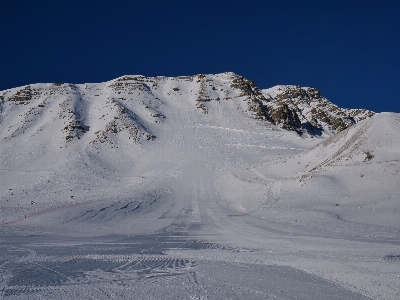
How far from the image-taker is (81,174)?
99.2ft

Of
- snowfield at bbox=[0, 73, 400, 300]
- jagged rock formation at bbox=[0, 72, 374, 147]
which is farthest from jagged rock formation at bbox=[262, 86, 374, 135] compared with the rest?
snowfield at bbox=[0, 73, 400, 300]

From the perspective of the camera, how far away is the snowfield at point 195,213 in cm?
561

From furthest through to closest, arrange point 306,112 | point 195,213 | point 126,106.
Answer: point 306,112 → point 126,106 → point 195,213

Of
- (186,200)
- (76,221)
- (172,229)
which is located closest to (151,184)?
(186,200)

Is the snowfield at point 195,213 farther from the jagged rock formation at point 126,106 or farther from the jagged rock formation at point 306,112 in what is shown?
the jagged rock formation at point 306,112

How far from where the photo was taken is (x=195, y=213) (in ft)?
51.3

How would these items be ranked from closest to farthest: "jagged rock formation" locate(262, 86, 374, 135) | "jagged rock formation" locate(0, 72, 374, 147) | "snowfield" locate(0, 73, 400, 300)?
"snowfield" locate(0, 73, 400, 300)
"jagged rock formation" locate(0, 72, 374, 147)
"jagged rock formation" locate(262, 86, 374, 135)

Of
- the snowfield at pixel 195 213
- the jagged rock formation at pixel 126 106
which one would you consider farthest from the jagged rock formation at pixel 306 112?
the snowfield at pixel 195 213

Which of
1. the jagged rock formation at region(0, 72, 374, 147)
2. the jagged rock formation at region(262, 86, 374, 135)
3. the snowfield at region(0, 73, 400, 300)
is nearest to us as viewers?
the snowfield at region(0, 73, 400, 300)

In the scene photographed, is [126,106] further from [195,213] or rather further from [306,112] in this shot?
[306,112]

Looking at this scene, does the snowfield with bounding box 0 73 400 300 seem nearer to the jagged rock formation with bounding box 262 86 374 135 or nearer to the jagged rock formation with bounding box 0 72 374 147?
the jagged rock formation with bounding box 0 72 374 147

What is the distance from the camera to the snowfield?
221 inches

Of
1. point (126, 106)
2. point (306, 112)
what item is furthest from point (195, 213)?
point (306, 112)

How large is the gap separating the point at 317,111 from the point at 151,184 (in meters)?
98.4
